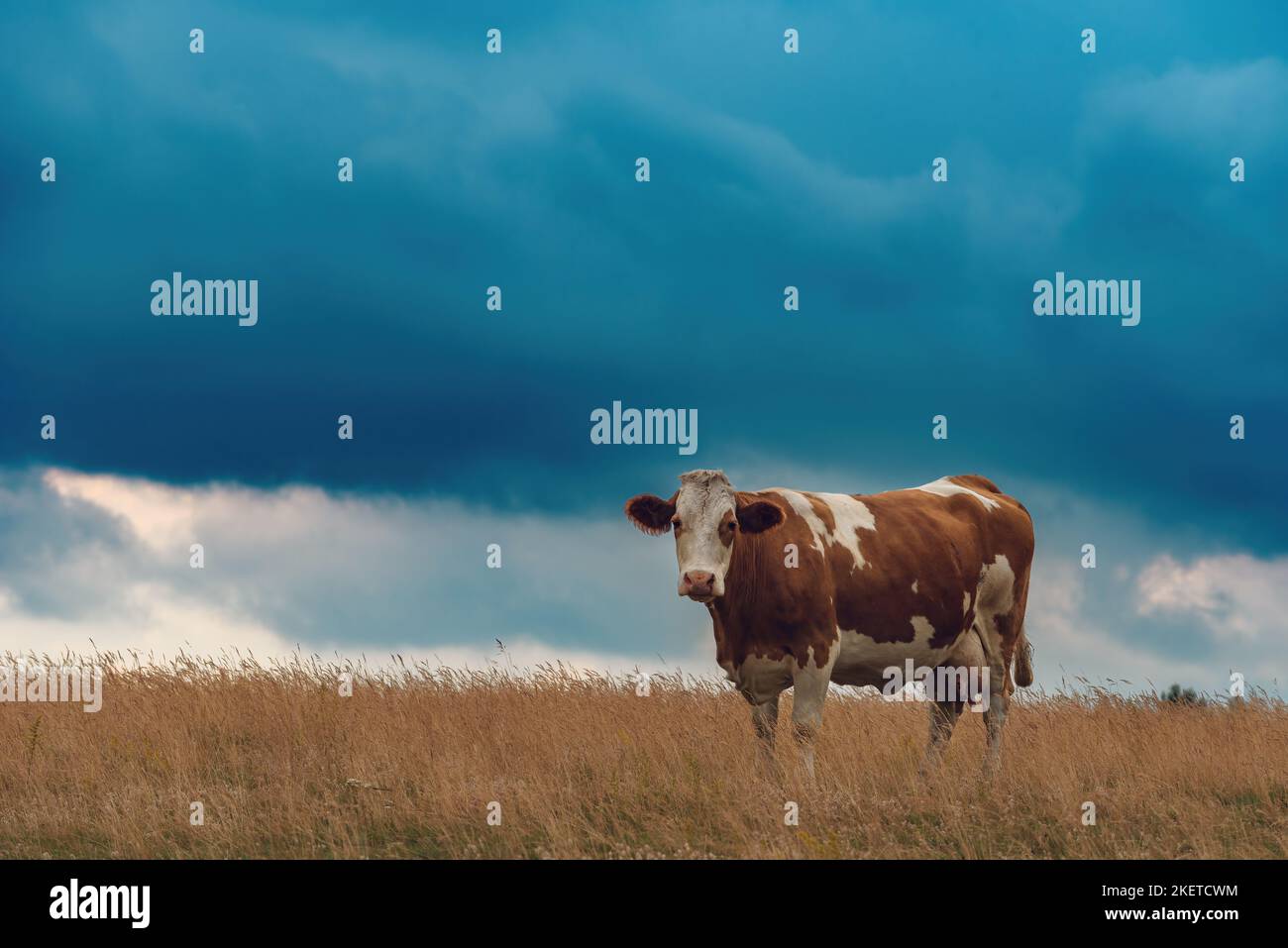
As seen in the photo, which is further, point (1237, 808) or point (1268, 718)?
point (1268, 718)

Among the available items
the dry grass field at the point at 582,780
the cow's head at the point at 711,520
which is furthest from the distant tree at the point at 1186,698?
the cow's head at the point at 711,520

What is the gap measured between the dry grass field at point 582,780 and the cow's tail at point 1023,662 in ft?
1.80

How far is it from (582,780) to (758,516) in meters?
2.96

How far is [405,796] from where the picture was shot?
1072 centimetres

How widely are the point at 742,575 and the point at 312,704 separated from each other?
604cm

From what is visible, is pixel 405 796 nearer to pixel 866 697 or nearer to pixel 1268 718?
pixel 866 697

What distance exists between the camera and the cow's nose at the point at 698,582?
10602 millimetres

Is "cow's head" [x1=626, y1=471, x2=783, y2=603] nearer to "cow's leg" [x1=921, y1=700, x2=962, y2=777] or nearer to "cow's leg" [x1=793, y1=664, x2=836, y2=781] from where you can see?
"cow's leg" [x1=793, y1=664, x2=836, y2=781]

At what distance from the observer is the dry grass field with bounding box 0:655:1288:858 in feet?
32.1

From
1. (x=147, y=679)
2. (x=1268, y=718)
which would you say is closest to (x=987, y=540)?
(x=1268, y=718)

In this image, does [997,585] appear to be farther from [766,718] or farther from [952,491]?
[766,718]

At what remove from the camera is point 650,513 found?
11.9 meters
